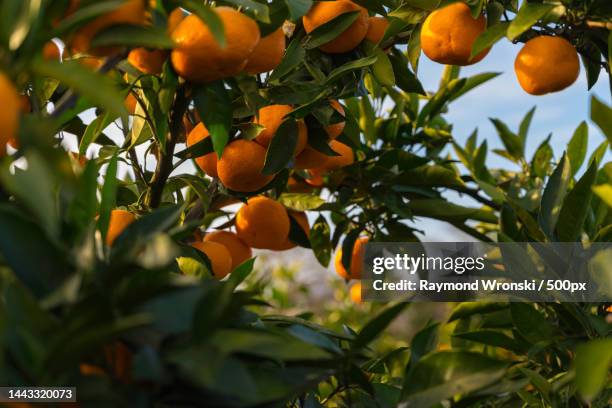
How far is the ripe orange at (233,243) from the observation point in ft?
4.63

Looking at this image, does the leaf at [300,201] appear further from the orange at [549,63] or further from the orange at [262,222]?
the orange at [549,63]

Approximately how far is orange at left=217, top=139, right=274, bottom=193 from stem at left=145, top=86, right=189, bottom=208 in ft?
0.24

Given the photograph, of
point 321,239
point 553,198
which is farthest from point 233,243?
point 553,198

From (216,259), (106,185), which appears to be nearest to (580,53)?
(216,259)

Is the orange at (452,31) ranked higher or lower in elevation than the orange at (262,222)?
higher

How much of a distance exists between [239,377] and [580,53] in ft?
2.97

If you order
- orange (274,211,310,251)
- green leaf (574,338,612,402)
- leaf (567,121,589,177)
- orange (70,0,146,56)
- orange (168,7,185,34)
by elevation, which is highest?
orange (70,0,146,56)

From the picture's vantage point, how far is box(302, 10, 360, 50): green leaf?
112 centimetres

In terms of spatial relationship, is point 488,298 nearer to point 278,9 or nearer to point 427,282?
point 427,282

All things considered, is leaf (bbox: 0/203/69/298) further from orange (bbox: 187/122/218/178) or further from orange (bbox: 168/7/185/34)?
orange (bbox: 187/122/218/178)

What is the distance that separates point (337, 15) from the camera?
114 centimetres

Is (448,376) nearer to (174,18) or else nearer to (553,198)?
(174,18)

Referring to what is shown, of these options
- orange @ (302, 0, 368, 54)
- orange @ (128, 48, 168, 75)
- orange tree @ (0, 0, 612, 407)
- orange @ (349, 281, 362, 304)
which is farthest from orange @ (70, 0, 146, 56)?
orange @ (349, 281, 362, 304)

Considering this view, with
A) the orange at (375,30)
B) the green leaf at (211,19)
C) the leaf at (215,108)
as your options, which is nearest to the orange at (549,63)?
the orange at (375,30)
